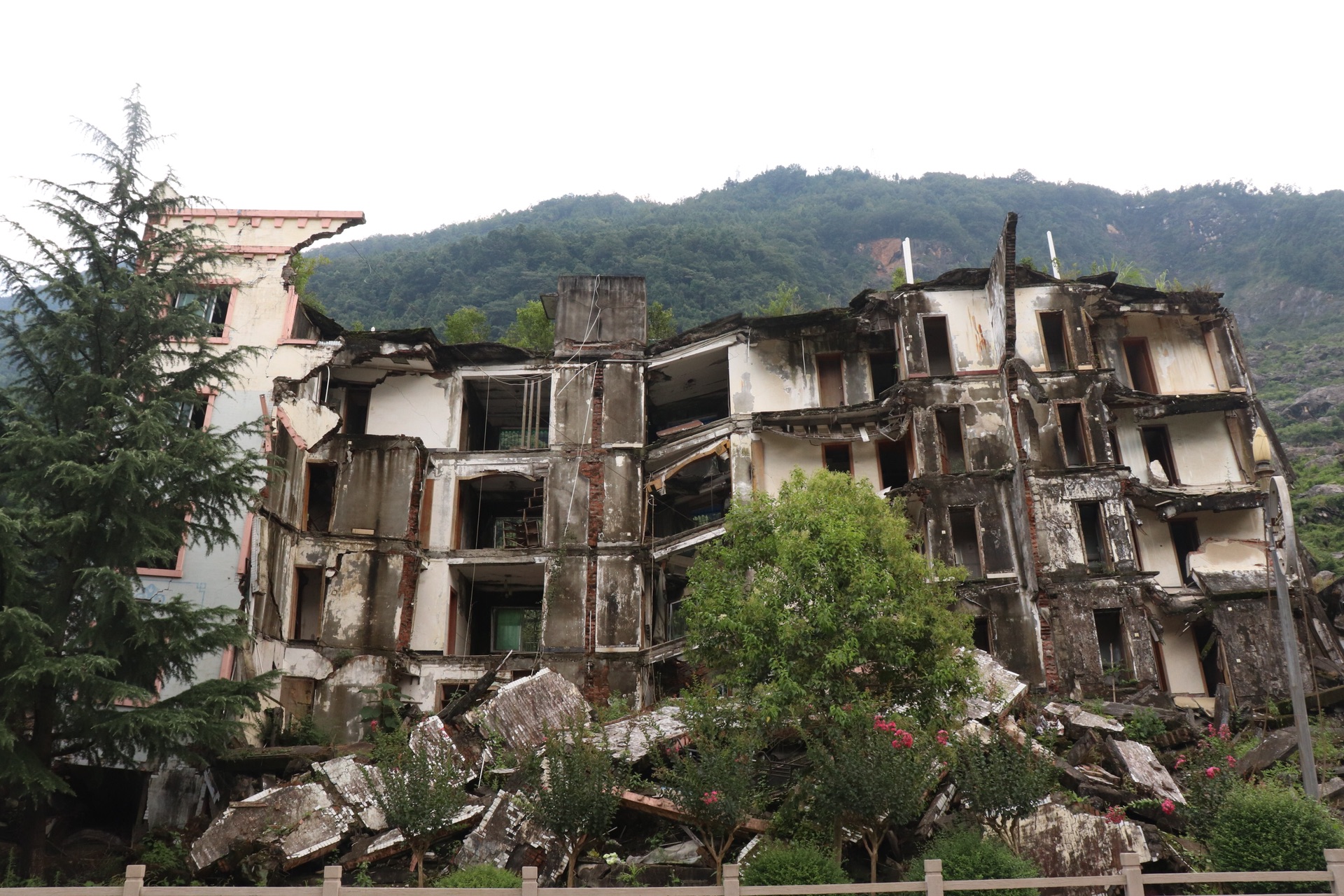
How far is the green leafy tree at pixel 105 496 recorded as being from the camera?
15.8m

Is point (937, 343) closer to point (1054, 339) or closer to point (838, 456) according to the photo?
point (1054, 339)

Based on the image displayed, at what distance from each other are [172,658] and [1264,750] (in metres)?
21.1

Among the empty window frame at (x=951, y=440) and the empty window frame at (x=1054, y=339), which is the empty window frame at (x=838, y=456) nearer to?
the empty window frame at (x=951, y=440)

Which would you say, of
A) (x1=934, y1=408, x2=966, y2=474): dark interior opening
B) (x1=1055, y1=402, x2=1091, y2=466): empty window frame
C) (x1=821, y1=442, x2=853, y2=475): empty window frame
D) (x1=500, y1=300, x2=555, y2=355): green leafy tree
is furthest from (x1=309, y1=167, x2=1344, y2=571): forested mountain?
(x1=821, y1=442, x2=853, y2=475): empty window frame

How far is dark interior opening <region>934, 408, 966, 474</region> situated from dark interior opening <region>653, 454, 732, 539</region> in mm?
6786

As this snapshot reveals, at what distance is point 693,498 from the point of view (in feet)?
112

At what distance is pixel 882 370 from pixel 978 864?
20.4 m

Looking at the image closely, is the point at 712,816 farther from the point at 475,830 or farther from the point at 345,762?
the point at 345,762

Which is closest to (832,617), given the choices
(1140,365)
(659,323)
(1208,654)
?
(1208,654)

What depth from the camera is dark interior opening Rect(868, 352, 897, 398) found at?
3219 cm

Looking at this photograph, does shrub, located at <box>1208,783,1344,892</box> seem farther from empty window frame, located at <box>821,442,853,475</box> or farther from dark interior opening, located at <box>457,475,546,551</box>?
dark interior opening, located at <box>457,475,546,551</box>

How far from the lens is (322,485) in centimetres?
3056

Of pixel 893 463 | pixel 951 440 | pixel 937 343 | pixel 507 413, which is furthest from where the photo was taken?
pixel 507 413

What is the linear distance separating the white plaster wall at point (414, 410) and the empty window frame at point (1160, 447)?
73.5ft
